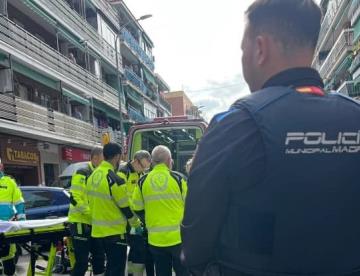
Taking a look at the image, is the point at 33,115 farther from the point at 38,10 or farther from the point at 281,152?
the point at 281,152

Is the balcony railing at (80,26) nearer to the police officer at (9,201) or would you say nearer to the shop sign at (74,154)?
the shop sign at (74,154)

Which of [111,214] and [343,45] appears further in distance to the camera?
[343,45]

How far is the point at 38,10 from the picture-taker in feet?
75.0

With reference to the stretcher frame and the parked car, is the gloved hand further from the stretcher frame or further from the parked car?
the parked car

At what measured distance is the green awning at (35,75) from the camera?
21.0m

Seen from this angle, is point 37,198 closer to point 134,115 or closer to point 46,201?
point 46,201

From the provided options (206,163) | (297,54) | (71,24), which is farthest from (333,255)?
(71,24)

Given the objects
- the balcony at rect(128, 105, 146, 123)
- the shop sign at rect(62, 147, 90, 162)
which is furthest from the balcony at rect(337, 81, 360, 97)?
the shop sign at rect(62, 147, 90, 162)

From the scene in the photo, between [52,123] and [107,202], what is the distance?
722 inches

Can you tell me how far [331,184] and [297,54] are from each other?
458 mm

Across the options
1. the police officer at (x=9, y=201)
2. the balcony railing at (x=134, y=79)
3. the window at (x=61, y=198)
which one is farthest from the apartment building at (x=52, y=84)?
the police officer at (x=9, y=201)

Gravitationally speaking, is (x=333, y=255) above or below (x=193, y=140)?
below

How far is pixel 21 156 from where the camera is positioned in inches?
837

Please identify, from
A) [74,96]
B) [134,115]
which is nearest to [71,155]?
[74,96]
